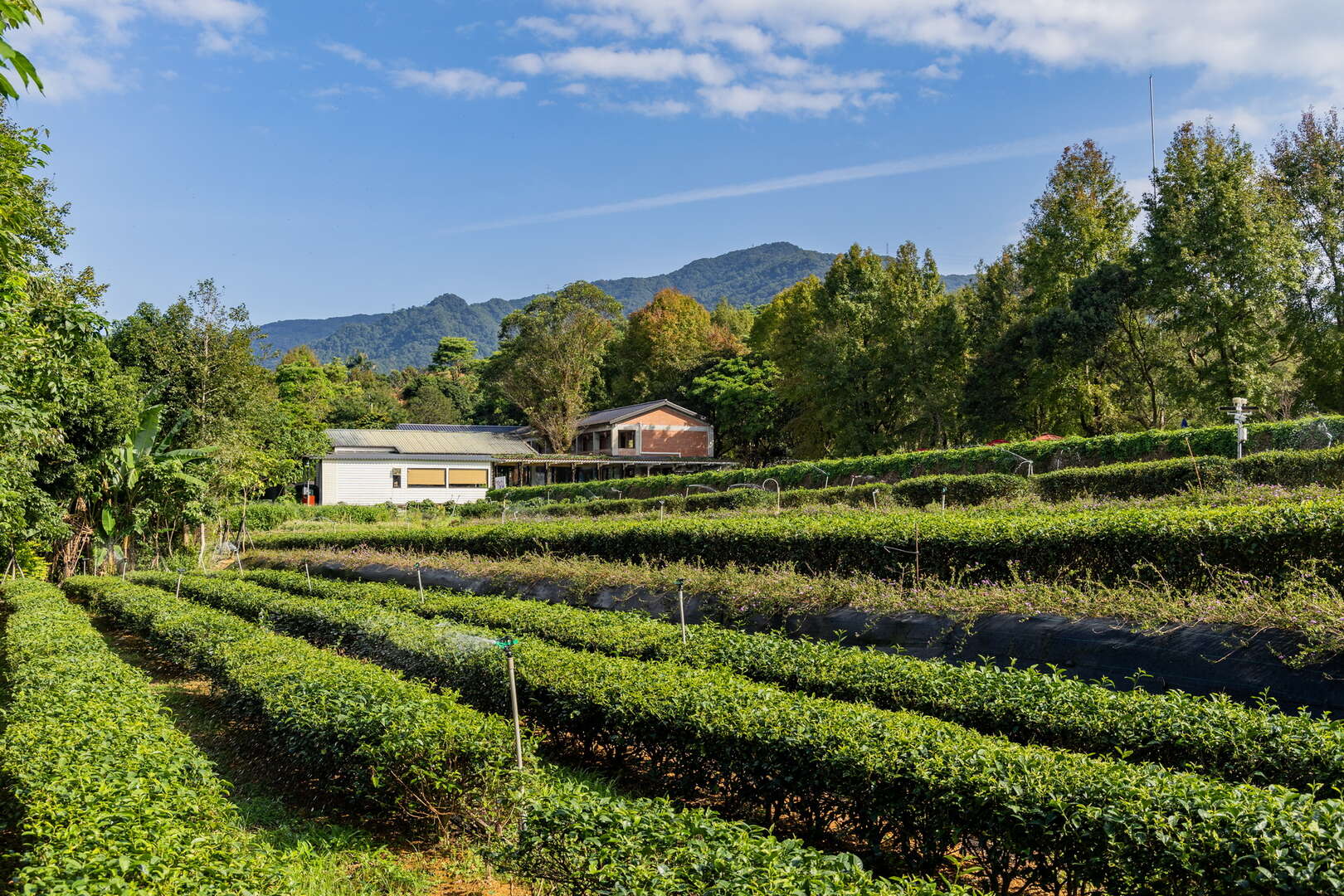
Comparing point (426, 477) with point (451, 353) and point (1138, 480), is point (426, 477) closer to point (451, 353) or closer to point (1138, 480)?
point (1138, 480)

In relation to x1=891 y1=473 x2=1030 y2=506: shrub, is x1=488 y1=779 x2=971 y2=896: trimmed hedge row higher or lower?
lower

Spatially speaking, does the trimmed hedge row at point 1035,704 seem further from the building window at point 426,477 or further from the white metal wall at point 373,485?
the building window at point 426,477

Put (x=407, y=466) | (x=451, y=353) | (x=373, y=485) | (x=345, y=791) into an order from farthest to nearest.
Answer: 1. (x=451, y=353)
2. (x=407, y=466)
3. (x=373, y=485)
4. (x=345, y=791)

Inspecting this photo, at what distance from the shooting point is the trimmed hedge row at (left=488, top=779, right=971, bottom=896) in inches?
129

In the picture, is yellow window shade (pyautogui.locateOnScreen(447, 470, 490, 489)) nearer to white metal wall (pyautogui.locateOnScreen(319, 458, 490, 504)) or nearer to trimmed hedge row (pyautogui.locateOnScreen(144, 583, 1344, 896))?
white metal wall (pyautogui.locateOnScreen(319, 458, 490, 504))

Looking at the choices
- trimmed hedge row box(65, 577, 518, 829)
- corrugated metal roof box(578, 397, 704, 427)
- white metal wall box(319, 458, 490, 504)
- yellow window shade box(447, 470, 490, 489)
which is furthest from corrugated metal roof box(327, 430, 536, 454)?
trimmed hedge row box(65, 577, 518, 829)

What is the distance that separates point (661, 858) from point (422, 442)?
4659cm

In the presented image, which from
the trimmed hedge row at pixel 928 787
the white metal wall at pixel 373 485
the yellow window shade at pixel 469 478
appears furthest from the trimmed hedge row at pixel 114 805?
the yellow window shade at pixel 469 478

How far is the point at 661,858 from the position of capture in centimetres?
362

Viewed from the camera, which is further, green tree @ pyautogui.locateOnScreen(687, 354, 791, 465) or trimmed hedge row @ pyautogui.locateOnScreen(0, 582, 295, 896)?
green tree @ pyautogui.locateOnScreen(687, 354, 791, 465)

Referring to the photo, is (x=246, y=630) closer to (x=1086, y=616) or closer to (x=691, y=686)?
(x=691, y=686)

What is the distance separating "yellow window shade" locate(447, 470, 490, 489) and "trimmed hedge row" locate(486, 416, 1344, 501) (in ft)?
51.6

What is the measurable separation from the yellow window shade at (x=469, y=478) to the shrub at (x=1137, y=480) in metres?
35.8

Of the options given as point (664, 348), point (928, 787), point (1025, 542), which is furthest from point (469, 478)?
point (928, 787)
